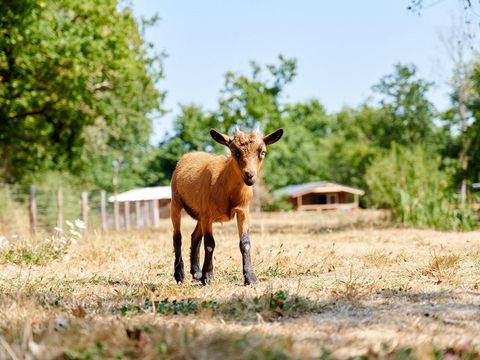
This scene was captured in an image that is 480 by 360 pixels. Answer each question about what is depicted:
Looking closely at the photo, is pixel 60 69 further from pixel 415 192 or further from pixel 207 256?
pixel 207 256

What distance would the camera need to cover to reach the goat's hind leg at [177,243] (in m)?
7.80

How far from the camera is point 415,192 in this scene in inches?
760

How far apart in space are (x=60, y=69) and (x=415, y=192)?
43.7 ft

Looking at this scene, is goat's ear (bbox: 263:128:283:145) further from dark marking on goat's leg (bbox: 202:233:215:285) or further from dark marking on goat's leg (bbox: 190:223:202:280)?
dark marking on goat's leg (bbox: 190:223:202:280)

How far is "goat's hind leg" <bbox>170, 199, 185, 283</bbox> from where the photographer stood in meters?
7.80

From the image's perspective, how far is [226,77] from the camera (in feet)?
166

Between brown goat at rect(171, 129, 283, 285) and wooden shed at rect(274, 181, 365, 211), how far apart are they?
185 ft

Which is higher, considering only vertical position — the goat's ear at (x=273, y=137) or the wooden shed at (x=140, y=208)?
the goat's ear at (x=273, y=137)

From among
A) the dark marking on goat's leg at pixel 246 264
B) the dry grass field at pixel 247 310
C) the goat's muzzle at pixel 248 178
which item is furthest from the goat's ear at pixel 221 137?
the dry grass field at pixel 247 310

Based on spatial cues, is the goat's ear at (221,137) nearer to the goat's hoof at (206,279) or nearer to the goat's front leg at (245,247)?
the goat's front leg at (245,247)

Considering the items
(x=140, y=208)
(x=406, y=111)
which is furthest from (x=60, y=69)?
(x=406, y=111)

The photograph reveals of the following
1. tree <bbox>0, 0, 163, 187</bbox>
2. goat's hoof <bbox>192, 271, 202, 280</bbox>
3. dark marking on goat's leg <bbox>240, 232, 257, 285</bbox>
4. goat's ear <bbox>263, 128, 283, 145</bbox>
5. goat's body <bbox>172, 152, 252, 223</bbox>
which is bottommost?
goat's hoof <bbox>192, 271, 202, 280</bbox>

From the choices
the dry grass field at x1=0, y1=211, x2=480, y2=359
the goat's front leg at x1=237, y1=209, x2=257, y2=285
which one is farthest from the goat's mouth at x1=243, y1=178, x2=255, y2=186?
the dry grass field at x1=0, y1=211, x2=480, y2=359

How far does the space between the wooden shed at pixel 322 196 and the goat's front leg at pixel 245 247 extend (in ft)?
188
